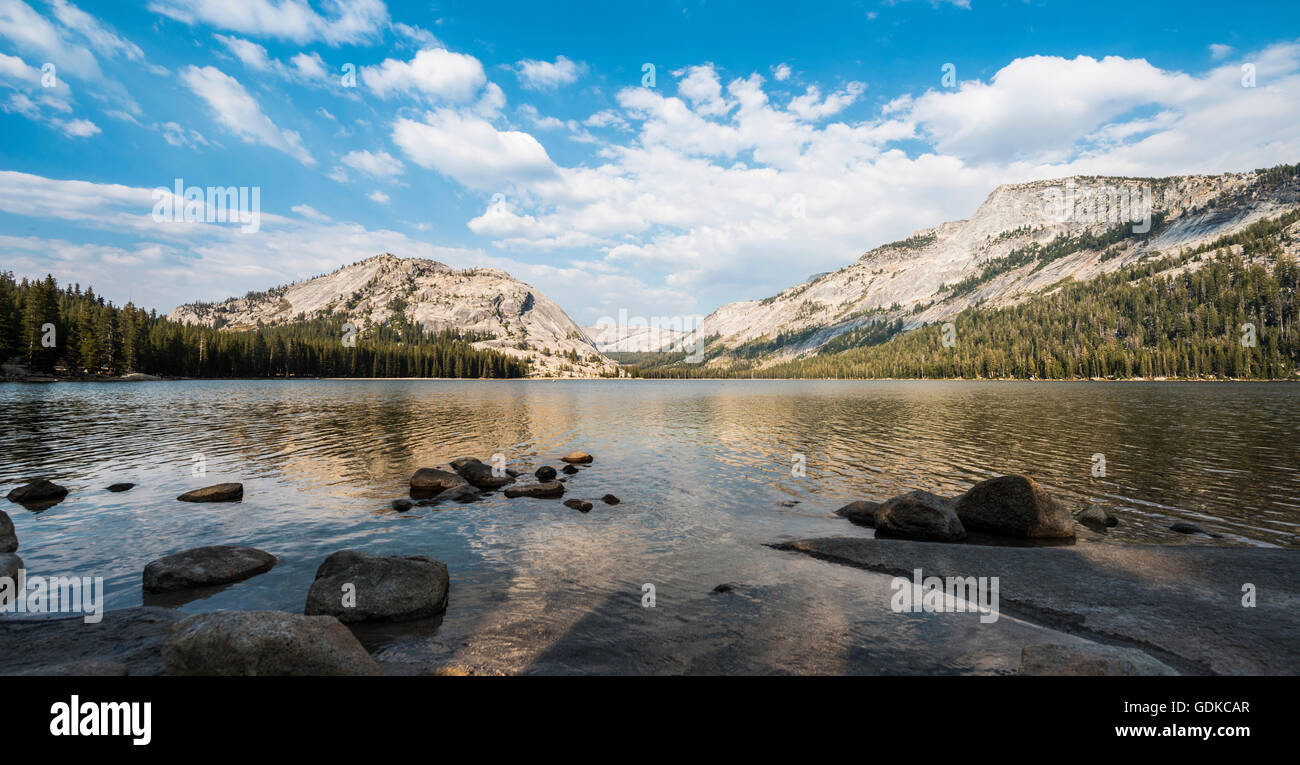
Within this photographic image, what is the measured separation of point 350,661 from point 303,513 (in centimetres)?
1664

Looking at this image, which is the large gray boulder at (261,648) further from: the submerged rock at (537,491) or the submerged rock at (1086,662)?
the submerged rock at (537,491)

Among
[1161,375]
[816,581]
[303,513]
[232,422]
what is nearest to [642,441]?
[303,513]

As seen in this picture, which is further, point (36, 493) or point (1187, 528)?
point (36, 493)

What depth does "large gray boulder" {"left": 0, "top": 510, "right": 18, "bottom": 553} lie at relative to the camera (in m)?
16.2

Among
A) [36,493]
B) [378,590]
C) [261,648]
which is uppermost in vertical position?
[261,648]

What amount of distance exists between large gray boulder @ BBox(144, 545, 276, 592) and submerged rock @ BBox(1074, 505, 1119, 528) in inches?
1191

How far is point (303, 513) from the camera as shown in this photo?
72.9 ft

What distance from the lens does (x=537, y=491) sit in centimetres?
2630

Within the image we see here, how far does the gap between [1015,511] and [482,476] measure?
25351 mm

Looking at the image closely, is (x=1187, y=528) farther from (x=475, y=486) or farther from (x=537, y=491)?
(x=475, y=486)

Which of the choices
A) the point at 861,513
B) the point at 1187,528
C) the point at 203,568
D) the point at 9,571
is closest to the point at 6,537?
the point at 9,571

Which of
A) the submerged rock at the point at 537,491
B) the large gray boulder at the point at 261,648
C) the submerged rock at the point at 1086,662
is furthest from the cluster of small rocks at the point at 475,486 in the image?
the submerged rock at the point at 1086,662
